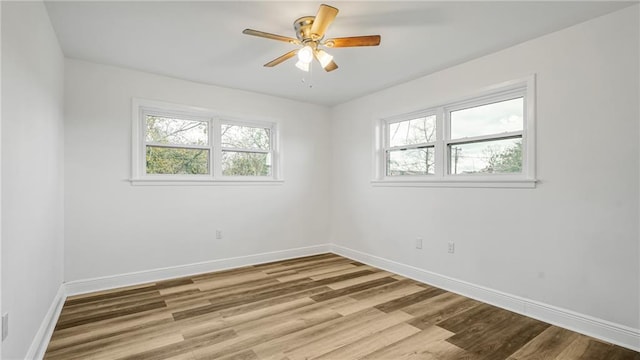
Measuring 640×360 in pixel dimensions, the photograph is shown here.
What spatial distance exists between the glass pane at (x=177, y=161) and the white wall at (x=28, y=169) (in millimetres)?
1026

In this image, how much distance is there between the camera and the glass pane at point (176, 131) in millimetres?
3779

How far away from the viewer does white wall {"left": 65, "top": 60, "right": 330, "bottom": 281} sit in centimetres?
326

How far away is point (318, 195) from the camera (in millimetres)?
5074

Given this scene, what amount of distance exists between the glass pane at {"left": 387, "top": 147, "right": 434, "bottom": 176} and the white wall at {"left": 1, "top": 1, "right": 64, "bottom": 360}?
12.0 feet

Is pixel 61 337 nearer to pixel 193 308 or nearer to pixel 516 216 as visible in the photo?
pixel 193 308

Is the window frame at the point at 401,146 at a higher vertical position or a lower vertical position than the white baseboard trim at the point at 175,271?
higher

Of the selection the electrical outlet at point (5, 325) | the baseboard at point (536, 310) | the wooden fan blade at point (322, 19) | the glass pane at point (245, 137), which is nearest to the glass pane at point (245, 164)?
the glass pane at point (245, 137)

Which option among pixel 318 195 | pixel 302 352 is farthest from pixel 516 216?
pixel 318 195

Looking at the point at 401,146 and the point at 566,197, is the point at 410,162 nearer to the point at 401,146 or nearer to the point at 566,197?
the point at 401,146

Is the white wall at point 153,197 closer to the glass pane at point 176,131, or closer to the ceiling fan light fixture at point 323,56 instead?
the glass pane at point 176,131

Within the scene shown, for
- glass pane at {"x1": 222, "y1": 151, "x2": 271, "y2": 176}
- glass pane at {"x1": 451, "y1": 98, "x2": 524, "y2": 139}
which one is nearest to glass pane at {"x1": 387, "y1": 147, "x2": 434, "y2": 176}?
glass pane at {"x1": 451, "y1": 98, "x2": 524, "y2": 139}

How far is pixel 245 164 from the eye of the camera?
4473mm

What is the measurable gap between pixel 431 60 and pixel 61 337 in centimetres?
404

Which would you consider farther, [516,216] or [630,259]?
[516,216]
